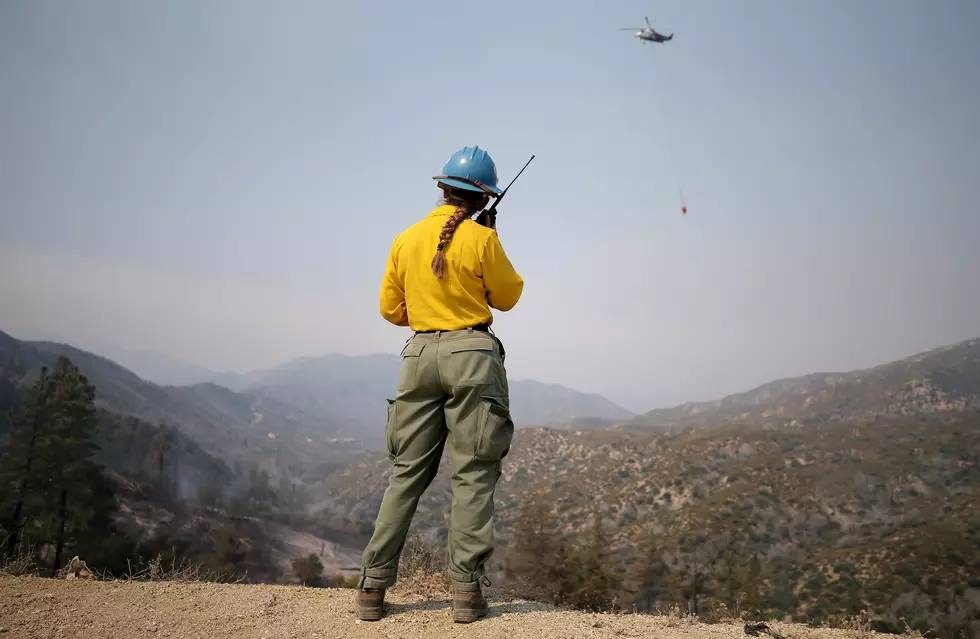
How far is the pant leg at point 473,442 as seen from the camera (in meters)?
3.59

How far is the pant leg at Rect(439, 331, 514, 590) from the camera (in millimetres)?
3594

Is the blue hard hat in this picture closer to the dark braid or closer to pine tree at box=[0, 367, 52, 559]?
the dark braid

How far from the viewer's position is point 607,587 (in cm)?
2672

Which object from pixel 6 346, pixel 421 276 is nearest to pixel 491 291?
pixel 421 276

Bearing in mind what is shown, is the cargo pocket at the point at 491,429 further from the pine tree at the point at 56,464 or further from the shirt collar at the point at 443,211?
the pine tree at the point at 56,464

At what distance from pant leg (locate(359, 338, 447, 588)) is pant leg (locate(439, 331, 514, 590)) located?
134mm

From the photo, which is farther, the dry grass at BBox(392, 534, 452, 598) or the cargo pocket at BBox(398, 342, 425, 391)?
the dry grass at BBox(392, 534, 452, 598)

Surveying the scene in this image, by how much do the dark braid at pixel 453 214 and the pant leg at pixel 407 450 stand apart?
526 mm

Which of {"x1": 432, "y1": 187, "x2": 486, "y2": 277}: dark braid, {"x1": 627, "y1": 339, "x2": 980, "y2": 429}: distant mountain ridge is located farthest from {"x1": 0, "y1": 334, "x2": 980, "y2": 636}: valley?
{"x1": 432, "y1": 187, "x2": 486, "y2": 277}: dark braid

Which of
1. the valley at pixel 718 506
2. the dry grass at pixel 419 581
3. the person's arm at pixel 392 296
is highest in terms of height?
the person's arm at pixel 392 296

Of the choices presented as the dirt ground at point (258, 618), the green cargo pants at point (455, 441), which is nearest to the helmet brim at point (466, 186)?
the green cargo pants at point (455, 441)

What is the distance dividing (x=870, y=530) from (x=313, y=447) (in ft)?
539

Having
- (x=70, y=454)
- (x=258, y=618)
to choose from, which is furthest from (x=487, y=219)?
(x=70, y=454)

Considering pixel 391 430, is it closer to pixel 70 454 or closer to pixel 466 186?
pixel 466 186
